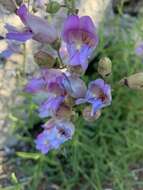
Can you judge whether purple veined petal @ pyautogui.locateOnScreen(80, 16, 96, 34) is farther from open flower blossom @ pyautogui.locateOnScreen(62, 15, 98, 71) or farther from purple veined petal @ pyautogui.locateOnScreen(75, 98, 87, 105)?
purple veined petal @ pyautogui.locateOnScreen(75, 98, 87, 105)

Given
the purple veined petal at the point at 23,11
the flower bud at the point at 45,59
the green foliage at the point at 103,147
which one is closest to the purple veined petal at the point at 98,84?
the flower bud at the point at 45,59

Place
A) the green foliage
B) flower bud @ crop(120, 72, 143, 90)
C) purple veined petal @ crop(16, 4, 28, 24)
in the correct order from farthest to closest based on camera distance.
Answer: the green foliage < flower bud @ crop(120, 72, 143, 90) < purple veined petal @ crop(16, 4, 28, 24)

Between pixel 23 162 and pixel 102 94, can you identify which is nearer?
pixel 102 94

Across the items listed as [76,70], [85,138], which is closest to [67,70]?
[76,70]

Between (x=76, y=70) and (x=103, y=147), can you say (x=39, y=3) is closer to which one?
(x=76, y=70)

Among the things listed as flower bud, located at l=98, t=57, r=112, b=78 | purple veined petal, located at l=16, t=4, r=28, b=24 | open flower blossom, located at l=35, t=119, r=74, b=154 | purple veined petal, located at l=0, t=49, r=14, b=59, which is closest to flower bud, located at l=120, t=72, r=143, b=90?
flower bud, located at l=98, t=57, r=112, b=78

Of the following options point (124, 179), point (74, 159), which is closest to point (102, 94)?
point (74, 159)

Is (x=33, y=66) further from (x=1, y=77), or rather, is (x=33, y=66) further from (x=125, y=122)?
(x=125, y=122)
